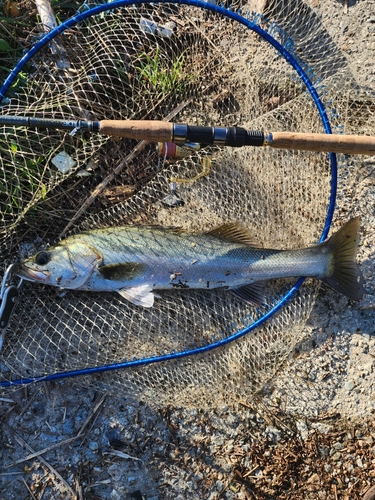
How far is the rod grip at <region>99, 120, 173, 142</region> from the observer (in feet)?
8.75

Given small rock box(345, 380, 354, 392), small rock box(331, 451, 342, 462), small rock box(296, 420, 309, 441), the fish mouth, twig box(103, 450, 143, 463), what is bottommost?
twig box(103, 450, 143, 463)

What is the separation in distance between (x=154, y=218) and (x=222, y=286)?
0.76 m

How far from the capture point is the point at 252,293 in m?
3.28

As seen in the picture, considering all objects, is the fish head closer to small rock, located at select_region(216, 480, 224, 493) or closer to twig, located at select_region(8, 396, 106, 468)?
twig, located at select_region(8, 396, 106, 468)

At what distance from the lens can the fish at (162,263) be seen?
3150 mm

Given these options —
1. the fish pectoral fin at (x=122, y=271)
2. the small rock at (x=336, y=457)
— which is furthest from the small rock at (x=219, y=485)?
the fish pectoral fin at (x=122, y=271)

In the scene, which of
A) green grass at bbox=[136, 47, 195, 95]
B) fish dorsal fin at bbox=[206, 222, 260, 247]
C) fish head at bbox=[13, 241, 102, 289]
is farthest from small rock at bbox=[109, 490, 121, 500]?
green grass at bbox=[136, 47, 195, 95]

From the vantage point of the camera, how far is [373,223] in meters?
3.49

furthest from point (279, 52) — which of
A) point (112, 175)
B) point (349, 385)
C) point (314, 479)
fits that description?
point (314, 479)

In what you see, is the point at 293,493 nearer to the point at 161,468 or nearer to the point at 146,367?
the point at 161,468

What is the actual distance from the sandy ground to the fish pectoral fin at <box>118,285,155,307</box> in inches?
30.9

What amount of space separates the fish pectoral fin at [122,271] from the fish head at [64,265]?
0.09m

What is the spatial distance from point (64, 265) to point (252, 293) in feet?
4.51

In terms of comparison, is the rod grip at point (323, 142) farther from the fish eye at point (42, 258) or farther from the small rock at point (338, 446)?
the small rock at point (338, 446)
